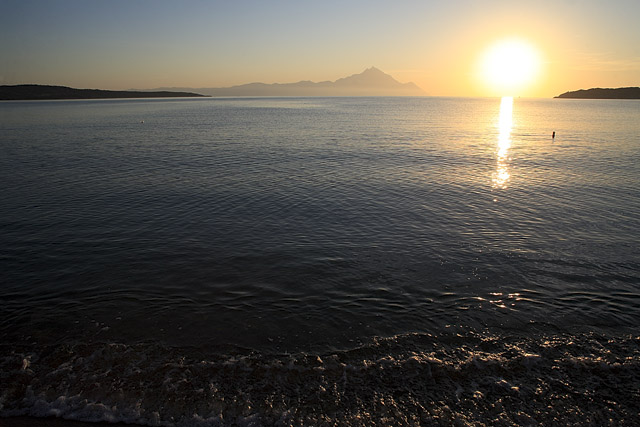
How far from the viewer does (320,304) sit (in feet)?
44.7

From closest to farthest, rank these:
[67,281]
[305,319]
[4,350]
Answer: [4,350], [305,319], [67,281]

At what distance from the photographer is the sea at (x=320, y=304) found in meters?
9.29

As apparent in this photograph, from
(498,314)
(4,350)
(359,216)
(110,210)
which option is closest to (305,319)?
(498,314)

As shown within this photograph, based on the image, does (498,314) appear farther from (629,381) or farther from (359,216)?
(359,216)

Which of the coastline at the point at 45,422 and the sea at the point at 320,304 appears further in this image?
the sea at the point at 320,304

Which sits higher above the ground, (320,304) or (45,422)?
(320,304)

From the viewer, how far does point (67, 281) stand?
15.3 metres

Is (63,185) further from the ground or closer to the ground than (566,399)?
further from the ground

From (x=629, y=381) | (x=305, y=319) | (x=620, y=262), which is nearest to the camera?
(x=629, y=381)

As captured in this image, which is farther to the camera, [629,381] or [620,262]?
[620,262]

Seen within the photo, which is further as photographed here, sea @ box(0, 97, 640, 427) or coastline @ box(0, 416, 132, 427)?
sea @ box(0, 97, 640, 427)

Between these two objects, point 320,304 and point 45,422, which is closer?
point 45,422

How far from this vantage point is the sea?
30.5ft

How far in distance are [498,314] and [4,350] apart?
1566 cm
